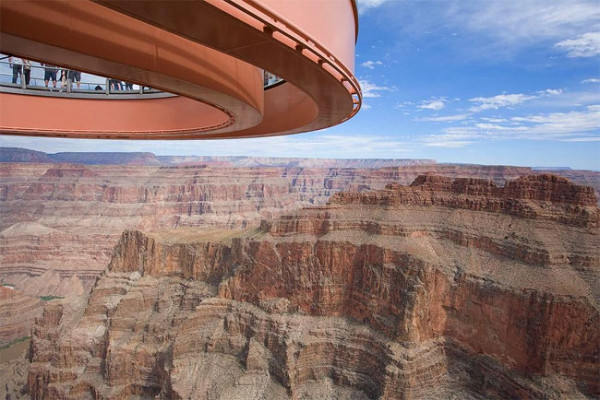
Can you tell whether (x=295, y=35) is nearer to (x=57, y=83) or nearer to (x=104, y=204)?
(x=57, y=83)

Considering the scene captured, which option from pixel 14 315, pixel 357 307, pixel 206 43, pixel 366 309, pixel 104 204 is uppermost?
pixel 206 43

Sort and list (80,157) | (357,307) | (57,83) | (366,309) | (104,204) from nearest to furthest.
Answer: (57,83), (366,309), (357,307), (104,204), (80,157)

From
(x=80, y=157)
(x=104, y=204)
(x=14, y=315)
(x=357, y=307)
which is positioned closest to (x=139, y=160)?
(x=80, y=157)

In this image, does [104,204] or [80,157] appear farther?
[80,157]

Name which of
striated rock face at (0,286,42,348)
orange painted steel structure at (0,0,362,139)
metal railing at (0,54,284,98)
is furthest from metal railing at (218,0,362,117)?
striated rock face at (0,286,42,348)

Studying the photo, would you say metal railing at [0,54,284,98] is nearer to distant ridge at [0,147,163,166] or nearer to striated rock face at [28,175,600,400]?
striated rock face at [28,175,600,400]

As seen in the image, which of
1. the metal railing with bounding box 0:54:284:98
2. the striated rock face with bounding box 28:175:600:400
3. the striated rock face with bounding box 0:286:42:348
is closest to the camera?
the metal railing with bounding box 0:54:284:98
